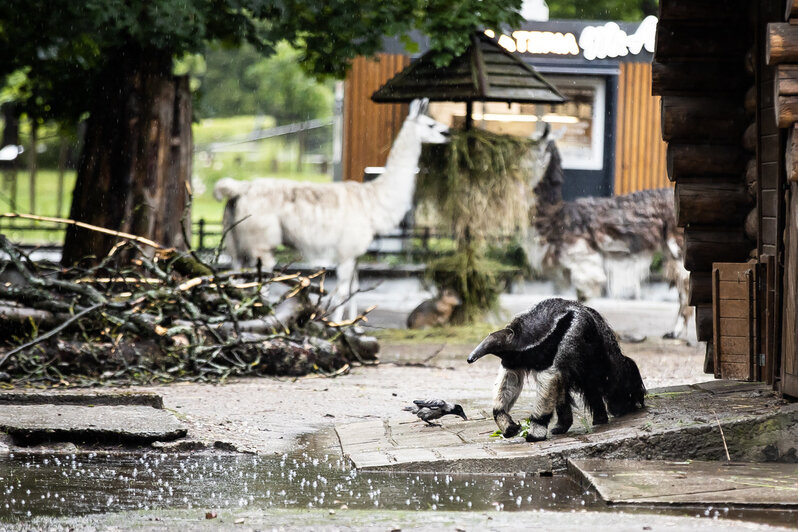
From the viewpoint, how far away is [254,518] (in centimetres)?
510

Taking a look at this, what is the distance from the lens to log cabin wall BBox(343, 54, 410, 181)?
62.9 ft

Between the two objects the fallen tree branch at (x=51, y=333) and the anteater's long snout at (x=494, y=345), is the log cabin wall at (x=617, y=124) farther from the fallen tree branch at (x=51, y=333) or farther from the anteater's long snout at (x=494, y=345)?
the anteater's long snout at (x=494, y=345)

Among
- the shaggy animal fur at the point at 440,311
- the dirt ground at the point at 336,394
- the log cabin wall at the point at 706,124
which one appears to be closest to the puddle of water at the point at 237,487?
the dirt ground at the point at 336,394

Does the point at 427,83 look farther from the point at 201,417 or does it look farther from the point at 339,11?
the point at 201,417

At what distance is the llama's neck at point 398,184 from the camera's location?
14.6 metres

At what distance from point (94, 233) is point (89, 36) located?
2.16 meters

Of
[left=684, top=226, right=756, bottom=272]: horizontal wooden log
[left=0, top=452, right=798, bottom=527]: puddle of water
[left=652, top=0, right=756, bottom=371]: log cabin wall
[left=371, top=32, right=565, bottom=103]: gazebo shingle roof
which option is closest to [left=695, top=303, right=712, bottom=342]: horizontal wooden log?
[left=652, top=0, right=756, bottom=371]: log cabin wall

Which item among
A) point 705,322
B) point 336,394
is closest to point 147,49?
point 336,394

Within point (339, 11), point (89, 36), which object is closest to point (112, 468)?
point (89, 36)

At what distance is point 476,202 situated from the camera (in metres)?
14.4

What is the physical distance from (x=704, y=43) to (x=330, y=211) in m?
6.93

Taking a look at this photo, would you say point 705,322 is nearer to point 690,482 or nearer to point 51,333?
point 690,482

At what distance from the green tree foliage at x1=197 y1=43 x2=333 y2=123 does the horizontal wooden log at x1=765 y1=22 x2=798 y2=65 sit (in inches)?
1227

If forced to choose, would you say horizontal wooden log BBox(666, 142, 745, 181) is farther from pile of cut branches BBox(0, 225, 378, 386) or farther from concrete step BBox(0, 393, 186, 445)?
concrete step BBox(0, 393, 186, 445)
